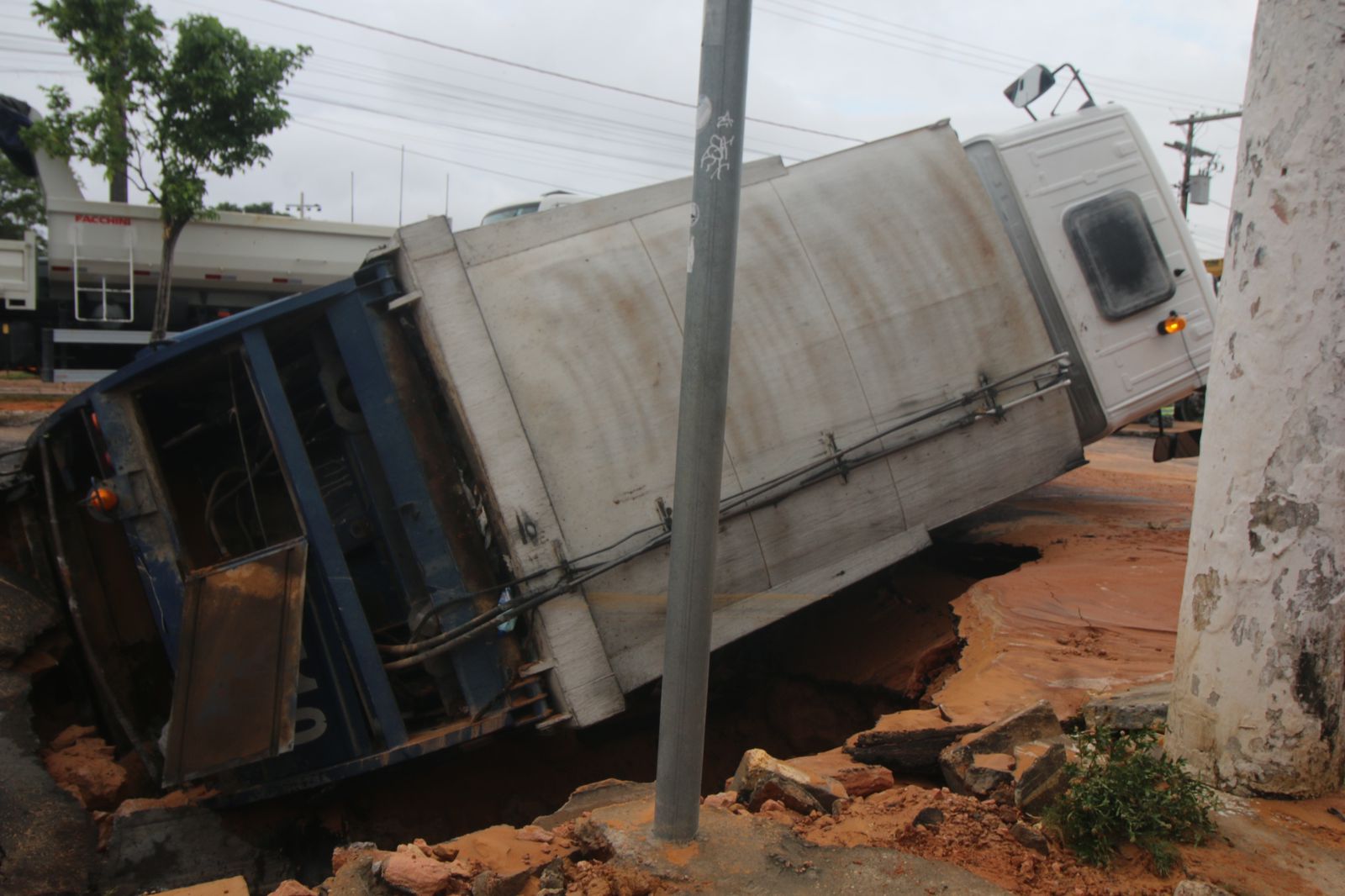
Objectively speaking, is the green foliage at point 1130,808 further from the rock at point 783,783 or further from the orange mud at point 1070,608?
the orange mud at point 1070,608

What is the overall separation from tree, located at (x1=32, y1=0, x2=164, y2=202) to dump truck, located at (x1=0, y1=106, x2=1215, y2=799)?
6.93m

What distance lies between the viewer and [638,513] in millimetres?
5539

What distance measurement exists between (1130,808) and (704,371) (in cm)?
197

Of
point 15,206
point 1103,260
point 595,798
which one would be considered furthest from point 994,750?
point 15,206

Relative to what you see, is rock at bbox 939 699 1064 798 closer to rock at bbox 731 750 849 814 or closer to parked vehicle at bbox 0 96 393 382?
rock at bbox 731 750 849 814

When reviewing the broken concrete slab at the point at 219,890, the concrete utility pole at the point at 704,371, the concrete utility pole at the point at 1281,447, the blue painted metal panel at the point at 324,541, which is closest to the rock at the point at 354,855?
the broken concrete slab at the point at 219,890

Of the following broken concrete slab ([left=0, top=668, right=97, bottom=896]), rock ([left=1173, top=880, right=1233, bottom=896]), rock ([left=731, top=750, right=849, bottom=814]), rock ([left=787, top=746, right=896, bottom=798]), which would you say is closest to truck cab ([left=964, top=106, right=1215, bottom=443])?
rock ([left=787, top=746, right=896, bottom=798])

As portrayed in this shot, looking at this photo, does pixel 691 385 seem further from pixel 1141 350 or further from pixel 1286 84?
pixel 1141 350

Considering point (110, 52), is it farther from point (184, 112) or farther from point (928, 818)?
Result: point (928, 818)

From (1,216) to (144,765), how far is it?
84.2 ft

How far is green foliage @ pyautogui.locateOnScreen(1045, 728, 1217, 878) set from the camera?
10.6 ft

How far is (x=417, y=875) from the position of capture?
3195 millimetres

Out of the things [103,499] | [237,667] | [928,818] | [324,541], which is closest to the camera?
[928,818]

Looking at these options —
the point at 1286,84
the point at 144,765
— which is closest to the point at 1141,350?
the point at 1286,84
